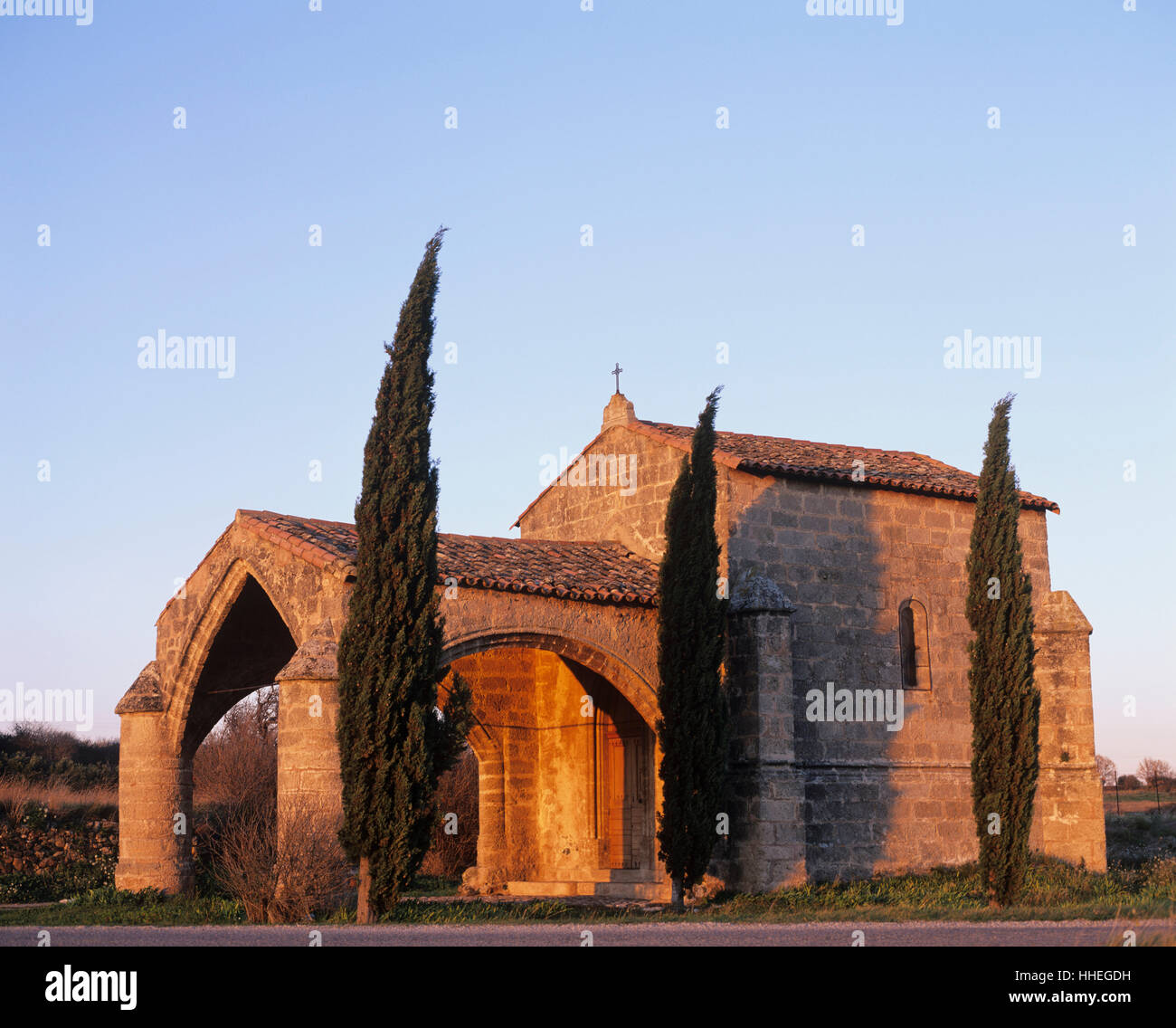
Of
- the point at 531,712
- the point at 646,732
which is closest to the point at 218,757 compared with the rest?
the point at 531,712

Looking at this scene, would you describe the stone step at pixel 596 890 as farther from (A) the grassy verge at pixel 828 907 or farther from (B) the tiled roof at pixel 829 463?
(B) the tiled roof at pixel 829 463

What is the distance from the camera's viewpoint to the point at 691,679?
15.3m

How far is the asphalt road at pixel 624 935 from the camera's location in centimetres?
1010

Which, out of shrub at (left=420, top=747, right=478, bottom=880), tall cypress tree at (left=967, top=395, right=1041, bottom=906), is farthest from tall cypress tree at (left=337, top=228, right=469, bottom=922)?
shrub at (left=420, top=747, right=478, bottom=880)

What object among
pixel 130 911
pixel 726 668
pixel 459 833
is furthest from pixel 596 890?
pixel 130 911

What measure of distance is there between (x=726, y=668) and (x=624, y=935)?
19.9ft

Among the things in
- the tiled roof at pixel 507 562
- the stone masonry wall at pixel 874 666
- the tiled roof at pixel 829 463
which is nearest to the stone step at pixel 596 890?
the stone masonry wall at pixel 874 666

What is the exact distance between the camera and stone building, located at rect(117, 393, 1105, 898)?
52.7 ft

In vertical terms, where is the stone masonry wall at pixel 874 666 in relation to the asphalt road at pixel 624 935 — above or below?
above

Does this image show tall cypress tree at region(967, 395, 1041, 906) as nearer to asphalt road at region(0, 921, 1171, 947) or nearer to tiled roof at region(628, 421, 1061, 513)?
asphalt road at region(0, 921, 1171, 947)

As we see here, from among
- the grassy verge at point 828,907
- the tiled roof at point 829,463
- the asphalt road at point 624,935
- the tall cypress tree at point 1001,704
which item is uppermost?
the tiled roof at point 829,463

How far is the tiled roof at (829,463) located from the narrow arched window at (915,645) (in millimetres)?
1843
